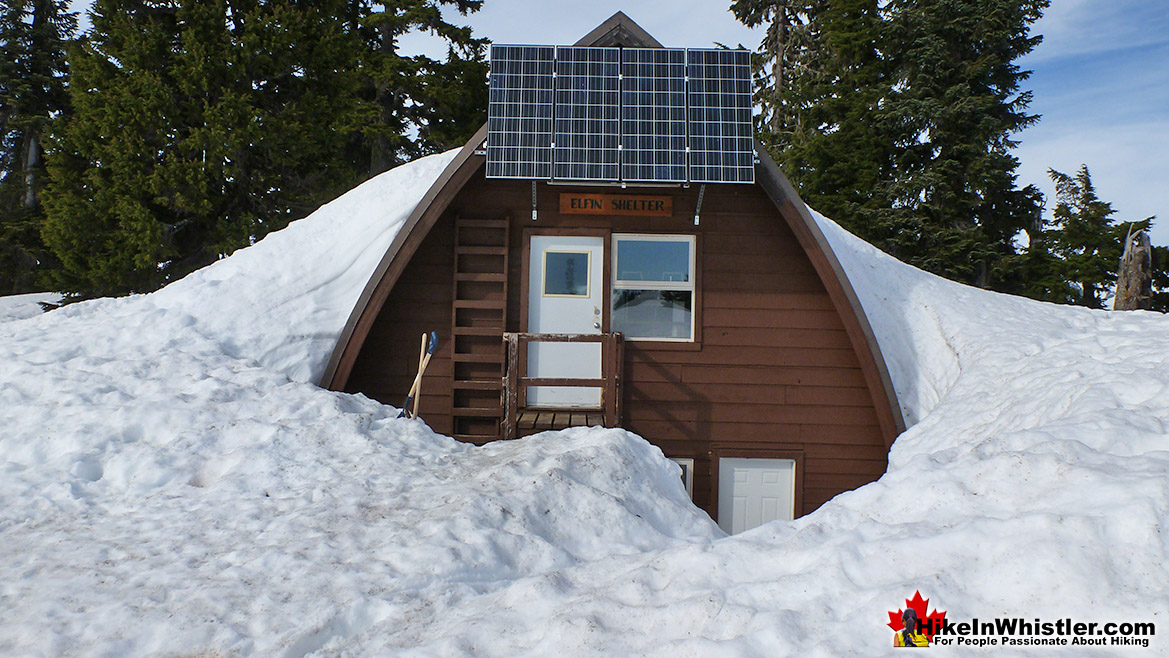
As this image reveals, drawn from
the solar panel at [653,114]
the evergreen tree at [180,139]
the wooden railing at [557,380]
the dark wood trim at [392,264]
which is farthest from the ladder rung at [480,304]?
the evergreen tree at [180,139]

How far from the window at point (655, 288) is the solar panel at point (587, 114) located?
43.1 inches

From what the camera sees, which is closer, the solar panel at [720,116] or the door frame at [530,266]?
the solar panel at [720,116]

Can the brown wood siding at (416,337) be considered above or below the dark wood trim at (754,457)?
above

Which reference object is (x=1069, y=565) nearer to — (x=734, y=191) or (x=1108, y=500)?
(x=1108, y=500)

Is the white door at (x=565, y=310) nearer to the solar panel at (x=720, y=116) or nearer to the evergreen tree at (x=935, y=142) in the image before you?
the solar panel at (x=720, y=116)

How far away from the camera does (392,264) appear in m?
6.90

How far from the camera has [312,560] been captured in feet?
12.1

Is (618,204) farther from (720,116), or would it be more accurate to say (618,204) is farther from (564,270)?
(720,116)

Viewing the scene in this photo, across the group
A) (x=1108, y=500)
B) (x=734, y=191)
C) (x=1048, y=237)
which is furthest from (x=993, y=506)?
(x=1048, y=237)

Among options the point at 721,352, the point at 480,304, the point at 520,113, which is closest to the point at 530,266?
the point at 480,304

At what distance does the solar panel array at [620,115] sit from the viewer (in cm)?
672

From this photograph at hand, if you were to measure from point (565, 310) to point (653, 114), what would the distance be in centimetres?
230

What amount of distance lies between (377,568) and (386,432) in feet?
A: 7.83

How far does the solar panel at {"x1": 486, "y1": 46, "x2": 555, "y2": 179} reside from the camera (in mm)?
6734
